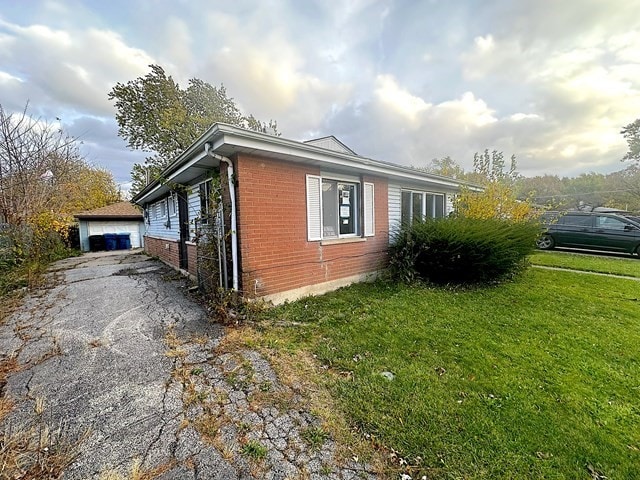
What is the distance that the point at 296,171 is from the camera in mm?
5340

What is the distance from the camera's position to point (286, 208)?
524cm

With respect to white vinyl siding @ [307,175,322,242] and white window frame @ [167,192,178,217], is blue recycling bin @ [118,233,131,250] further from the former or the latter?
white vinyl siding @ [307,175,322,242]

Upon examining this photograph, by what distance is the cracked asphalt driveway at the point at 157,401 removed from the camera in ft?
5.90

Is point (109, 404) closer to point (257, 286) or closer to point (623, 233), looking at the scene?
point (257, 286)

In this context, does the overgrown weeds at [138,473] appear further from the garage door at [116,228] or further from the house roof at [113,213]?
the garage door at [116,228]

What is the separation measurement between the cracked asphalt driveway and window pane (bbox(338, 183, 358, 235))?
3.71 metres

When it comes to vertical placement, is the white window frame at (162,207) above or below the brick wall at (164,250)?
above

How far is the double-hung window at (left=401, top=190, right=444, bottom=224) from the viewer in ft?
26.9

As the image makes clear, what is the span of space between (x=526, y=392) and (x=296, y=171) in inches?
183

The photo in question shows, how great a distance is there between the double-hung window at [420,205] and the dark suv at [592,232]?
412 cm

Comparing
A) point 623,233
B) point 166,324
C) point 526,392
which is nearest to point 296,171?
point 166,324

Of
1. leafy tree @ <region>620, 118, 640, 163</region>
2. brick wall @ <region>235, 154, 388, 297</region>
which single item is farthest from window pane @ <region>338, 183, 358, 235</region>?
leafy tree @ <region>620, 118, 640, 163</region>

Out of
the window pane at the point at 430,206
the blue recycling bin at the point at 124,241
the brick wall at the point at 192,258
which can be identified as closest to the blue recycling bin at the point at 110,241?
the blue recycling bin at the point at 124,241

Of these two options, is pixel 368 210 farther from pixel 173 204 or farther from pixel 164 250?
pixel 164 250
